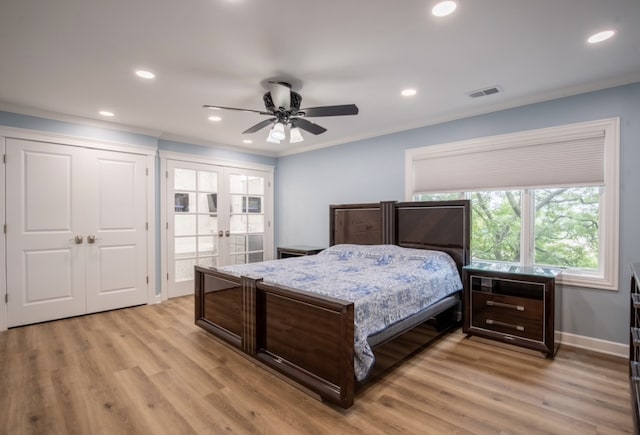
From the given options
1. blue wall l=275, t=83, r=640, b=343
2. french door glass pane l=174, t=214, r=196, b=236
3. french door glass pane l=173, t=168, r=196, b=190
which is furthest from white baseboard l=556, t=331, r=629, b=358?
french door glass pane l=173, t=168, r=196, b=190

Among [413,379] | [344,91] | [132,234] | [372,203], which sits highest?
[344,91]

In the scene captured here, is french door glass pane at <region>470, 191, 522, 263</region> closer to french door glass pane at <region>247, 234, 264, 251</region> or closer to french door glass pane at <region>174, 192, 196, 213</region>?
french door glass pane at <region>247, 234, 264, 251</region>

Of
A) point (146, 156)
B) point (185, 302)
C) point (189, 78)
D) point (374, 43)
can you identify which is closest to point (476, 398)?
point (374, 43)

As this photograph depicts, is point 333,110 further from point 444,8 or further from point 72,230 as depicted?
point 72,230

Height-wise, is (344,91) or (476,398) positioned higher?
(344,91)

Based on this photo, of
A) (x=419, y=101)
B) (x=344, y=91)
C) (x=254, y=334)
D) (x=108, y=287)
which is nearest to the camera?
(x=254, y=334)

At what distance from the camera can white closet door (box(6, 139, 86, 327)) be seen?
3523 mm

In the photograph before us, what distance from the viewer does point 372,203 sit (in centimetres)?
446

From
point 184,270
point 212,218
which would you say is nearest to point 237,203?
point 212,218

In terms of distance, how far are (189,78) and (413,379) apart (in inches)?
122

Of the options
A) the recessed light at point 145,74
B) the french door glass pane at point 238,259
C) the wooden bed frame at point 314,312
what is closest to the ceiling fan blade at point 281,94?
the recessed light at point 145,74

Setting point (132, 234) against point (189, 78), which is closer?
point (189, 78)

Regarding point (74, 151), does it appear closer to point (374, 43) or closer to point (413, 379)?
point (374, 43)

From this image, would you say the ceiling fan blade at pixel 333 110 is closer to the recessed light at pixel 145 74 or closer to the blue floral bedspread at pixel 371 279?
the recessed light at pixel 145 74
